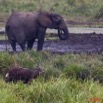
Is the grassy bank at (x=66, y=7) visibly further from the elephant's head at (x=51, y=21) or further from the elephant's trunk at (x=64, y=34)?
the elephant's head at (x=51, y=21)

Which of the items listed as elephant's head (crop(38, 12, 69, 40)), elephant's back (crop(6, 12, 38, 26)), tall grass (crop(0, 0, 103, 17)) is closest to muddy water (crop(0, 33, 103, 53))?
elephant's head (crop(38, 12, 69, 40))

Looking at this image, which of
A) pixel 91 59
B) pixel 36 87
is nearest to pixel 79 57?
pixel 91 59

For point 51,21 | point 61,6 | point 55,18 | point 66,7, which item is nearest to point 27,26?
point 51,21

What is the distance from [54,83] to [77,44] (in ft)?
25.7

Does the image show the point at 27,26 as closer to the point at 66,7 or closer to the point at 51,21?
the point at 51,21

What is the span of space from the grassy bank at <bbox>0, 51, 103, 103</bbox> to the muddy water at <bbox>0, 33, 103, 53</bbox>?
332cm

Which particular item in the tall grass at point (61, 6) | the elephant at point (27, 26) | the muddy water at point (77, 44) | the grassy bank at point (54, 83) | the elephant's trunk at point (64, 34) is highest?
the grassy bank at point (54, 83)

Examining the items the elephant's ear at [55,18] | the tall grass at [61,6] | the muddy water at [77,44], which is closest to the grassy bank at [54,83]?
the elephant's ear at [55,18]

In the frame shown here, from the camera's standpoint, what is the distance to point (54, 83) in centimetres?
1022

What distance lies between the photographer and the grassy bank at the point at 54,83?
969 cm

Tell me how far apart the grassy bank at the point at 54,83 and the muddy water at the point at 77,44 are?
10.9 ft

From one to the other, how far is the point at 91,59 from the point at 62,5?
1816 centimetres

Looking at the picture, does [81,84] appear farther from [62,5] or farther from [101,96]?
[62,5]

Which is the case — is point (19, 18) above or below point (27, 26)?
above
